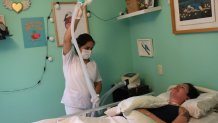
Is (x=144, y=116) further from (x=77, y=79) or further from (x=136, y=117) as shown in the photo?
(x=77, y=79)

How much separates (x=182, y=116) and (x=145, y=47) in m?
1.08

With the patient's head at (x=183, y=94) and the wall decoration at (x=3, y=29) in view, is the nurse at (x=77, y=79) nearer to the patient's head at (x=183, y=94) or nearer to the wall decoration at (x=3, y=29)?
the wall decoration at (x=3, y=29)

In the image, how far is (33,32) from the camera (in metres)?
2.36

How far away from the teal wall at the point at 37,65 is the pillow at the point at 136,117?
1057mm

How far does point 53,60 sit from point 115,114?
3.33 feet

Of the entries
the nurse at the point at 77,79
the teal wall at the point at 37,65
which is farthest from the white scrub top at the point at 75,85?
the teal wall at the point at 37,65

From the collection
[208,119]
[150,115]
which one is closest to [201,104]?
[208,119]

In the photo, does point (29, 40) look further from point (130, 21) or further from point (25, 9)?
point (130, 21)

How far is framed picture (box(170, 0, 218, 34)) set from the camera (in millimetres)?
1769

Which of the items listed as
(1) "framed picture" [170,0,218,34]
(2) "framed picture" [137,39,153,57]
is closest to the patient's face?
(1) "framed picture" [170,0,218,34]

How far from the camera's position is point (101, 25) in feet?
8.86

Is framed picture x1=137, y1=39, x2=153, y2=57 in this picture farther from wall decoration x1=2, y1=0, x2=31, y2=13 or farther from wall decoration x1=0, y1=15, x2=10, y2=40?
A: wall decoration x1=0, y1=15, x2=10, y2=40

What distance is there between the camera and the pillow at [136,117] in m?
1.61

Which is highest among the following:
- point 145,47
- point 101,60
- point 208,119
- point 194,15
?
point 194,15
